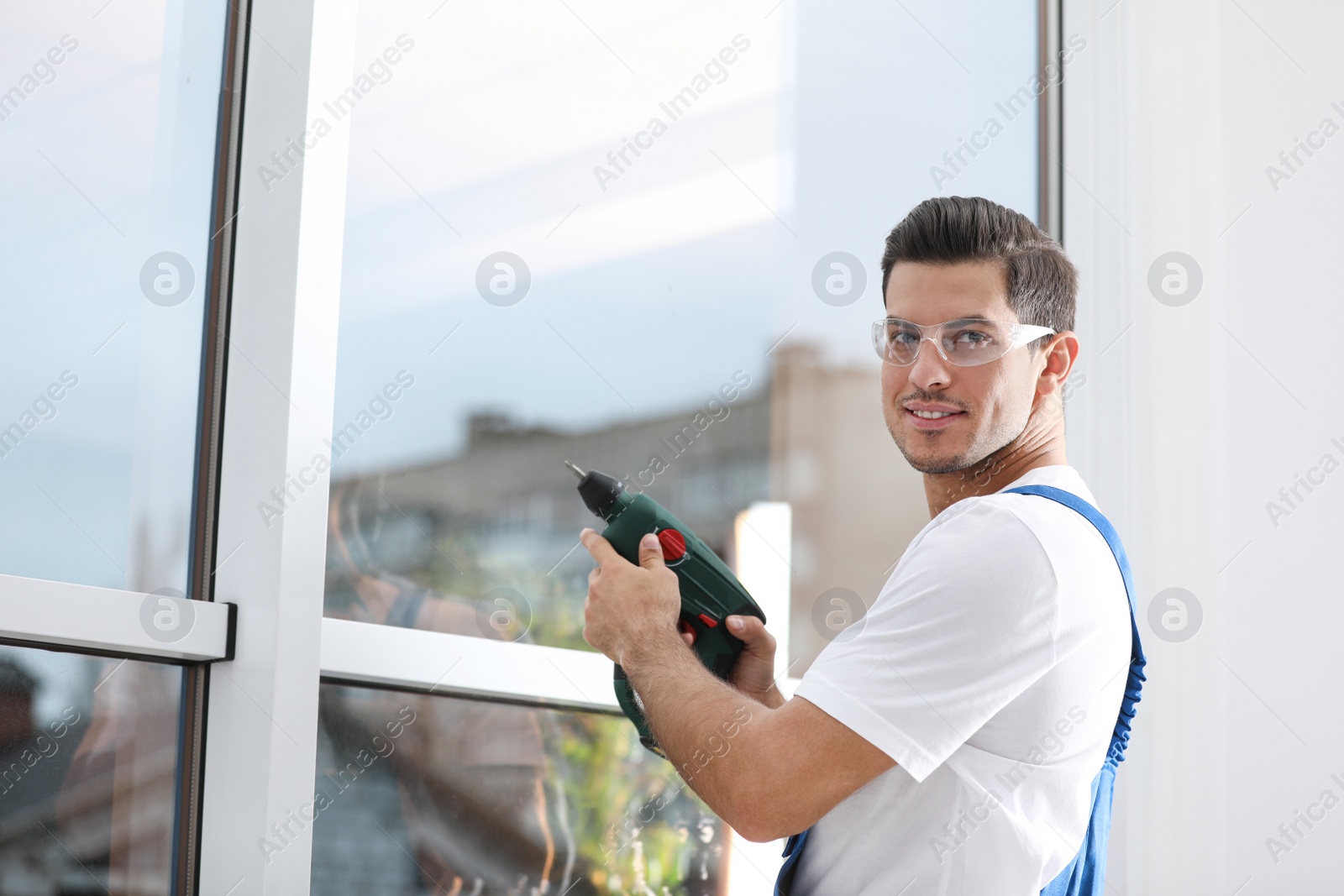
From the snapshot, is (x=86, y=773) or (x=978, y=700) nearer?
(x=978, y=700)

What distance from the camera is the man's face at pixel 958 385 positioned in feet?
4.41

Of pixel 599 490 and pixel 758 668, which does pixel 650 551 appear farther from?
pixel 758 668

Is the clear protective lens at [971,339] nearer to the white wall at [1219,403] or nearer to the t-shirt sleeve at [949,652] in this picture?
the t-shirt sleeve at [949,652]

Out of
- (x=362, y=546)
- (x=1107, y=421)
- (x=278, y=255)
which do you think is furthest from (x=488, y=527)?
(x=1107, y=421)

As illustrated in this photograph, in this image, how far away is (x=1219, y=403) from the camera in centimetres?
221

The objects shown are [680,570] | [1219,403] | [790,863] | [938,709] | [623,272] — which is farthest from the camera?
[1219,403]

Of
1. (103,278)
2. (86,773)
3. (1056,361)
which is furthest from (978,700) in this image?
(103,278)

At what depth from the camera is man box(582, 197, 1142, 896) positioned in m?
1.07

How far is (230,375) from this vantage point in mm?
1375

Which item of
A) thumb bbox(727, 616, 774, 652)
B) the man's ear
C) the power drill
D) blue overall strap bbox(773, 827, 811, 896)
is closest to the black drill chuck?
the power drill

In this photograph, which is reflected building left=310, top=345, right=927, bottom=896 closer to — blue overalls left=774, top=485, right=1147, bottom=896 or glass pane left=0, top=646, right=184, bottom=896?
glass pane left=0, top=646, right=184, bottom=896

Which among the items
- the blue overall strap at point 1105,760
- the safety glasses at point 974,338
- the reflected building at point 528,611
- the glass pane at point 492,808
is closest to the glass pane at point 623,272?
the reflected building at point 528,611

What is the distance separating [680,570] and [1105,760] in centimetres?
50

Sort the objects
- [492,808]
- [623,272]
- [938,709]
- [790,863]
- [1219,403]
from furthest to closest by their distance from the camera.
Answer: [1219,403]
[623,272]
[492,808]
[790,863]
[938,709]
